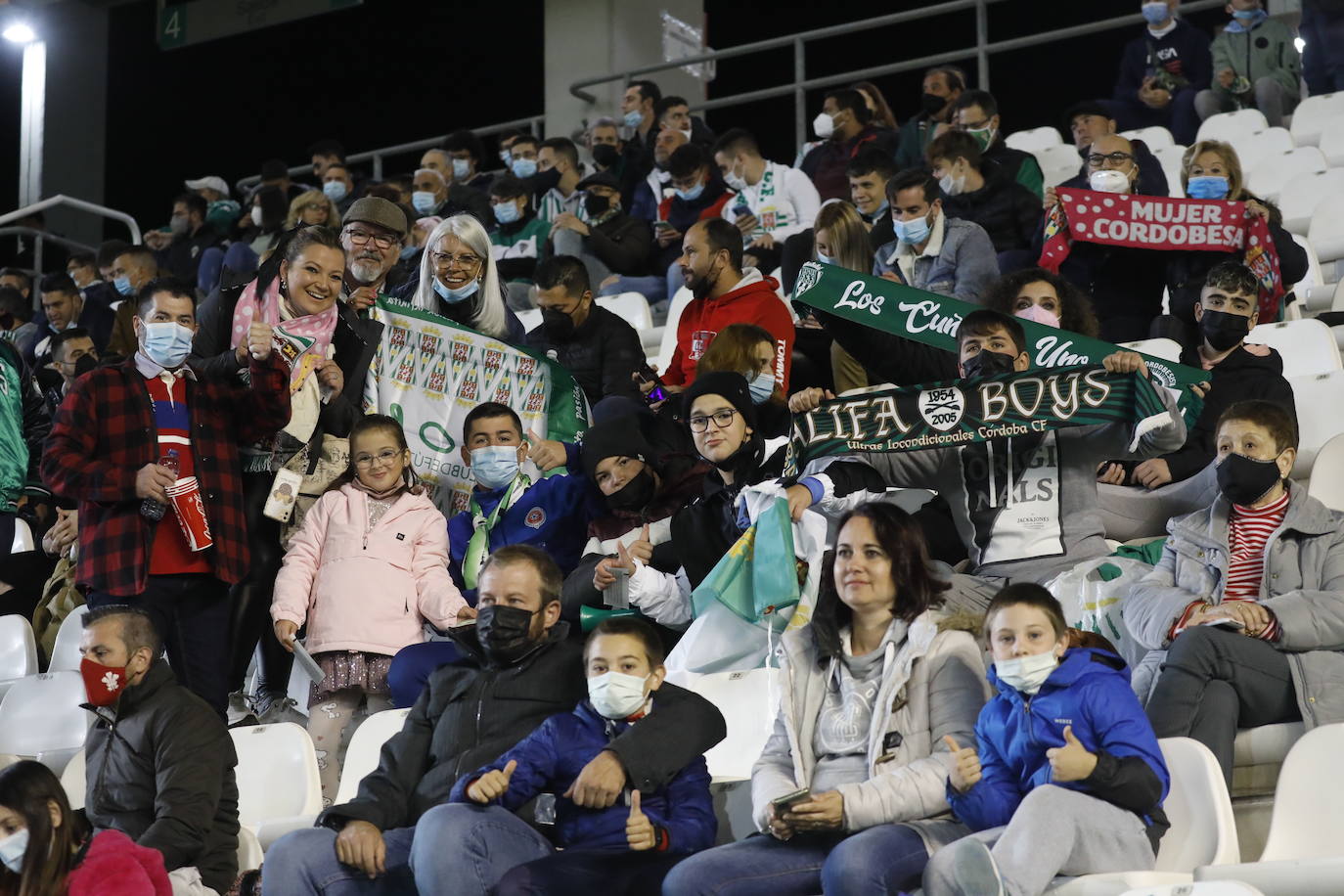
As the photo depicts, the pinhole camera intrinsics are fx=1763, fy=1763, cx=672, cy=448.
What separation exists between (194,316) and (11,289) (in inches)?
229

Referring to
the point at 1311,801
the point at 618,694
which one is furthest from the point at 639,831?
the point at 1311,801

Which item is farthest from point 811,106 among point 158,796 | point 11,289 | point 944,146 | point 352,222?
point 158,796

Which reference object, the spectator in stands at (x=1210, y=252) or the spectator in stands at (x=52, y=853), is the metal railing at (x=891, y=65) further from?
the spectator in stands at (x=52, y=853)

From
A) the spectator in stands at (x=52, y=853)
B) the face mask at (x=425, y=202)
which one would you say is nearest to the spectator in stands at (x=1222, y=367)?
the spectator in stands at (x=52, y=853)

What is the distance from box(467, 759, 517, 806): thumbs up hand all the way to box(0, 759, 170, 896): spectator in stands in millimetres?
672

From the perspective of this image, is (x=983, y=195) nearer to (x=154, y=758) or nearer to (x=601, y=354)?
(x=601, y=354)

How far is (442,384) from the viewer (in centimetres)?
591

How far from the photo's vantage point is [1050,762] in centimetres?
316

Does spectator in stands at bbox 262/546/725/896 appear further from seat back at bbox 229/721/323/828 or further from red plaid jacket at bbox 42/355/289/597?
red plaid jacket at bbox 42/355/289/597

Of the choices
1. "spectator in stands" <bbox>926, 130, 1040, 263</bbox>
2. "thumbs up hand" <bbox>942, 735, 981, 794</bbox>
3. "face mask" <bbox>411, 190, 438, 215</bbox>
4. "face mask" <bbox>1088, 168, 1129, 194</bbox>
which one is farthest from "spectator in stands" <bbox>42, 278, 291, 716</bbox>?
"face mask" <bbox>411, 190, 438, 215</bbox>

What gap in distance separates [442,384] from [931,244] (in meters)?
1.86

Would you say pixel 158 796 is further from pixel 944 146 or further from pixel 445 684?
pixel 944 146

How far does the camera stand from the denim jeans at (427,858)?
11.4 ft

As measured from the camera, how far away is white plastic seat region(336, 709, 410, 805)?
175 inches
